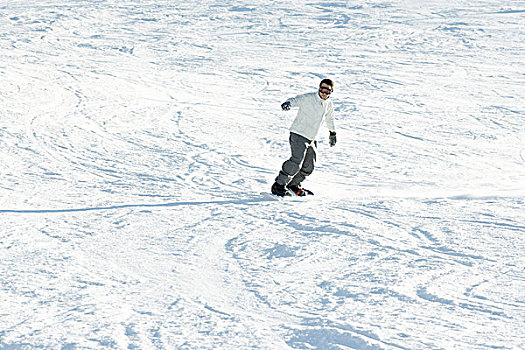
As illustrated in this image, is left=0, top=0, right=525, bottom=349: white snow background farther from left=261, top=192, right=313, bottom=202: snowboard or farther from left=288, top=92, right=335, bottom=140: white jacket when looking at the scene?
left=288, top=92, right=335, bottom=140: white jacket

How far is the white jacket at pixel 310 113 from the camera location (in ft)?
20.4

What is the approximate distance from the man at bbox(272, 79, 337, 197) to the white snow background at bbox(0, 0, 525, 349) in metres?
0.31

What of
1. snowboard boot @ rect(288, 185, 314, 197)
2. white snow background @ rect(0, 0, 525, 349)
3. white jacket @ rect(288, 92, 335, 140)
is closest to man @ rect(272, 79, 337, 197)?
white jacket @ rect(288, 92, 335, 140)

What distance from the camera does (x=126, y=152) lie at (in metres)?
8.23

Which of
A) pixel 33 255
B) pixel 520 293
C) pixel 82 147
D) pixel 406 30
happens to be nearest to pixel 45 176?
pixel 82 147

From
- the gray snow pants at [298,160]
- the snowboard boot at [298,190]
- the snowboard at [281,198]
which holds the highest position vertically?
the gray snow pants at [298,160]

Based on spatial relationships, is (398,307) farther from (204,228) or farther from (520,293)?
(204,228)

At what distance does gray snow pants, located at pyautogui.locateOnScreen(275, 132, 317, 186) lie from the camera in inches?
248

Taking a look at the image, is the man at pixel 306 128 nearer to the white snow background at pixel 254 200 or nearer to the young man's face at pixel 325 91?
the young man's face at pixel 325 91

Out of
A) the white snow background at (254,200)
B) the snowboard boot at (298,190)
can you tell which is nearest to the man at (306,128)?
the snowboard boot at (298,190)

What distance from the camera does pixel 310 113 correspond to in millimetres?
6242

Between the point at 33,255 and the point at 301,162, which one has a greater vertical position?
the point at 301,162

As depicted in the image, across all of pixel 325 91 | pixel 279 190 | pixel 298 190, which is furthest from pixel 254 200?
pixel 325 91

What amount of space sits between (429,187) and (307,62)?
794 cm
